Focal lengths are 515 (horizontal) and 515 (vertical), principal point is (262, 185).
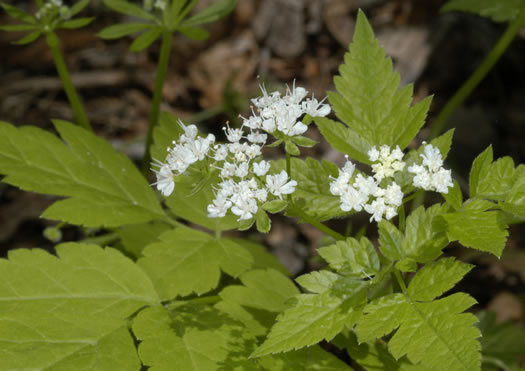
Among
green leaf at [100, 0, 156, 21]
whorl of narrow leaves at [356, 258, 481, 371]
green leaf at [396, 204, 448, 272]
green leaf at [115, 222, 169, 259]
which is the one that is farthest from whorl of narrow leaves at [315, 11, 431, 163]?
green leaf at [100, 0, 156, 21]

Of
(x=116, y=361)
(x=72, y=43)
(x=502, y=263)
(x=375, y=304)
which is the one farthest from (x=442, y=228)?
(x=72, y=43)

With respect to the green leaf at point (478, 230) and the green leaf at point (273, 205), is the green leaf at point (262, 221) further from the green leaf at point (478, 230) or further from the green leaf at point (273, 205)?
the green leaf at point (478, 230)

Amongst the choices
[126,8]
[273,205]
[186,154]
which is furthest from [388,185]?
[126,8]

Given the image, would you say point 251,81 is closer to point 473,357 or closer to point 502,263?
point 502,263

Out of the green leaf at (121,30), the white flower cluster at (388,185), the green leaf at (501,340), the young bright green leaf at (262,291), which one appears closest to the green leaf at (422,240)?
the white flower cluster at (388,185)

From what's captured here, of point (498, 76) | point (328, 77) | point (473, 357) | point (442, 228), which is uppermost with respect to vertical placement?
point (328, 77)
